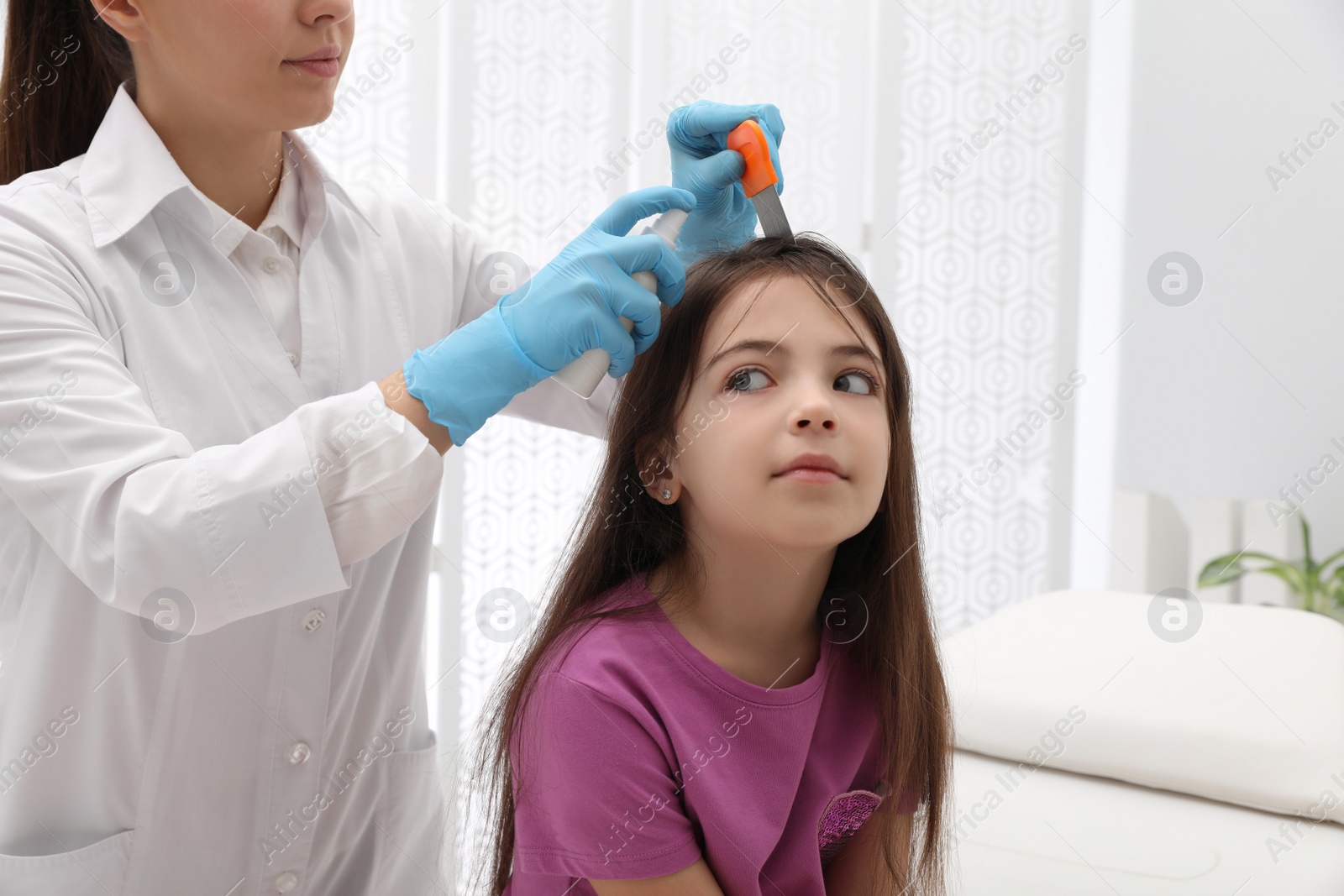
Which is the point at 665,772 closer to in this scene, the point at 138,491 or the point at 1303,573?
the point at 138,491

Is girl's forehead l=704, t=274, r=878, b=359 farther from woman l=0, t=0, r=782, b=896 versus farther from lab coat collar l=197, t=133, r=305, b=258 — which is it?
lab coat collar l=197, t=133, r=305, b=258

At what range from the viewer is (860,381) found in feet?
3.59

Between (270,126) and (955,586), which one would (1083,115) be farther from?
(270,126)

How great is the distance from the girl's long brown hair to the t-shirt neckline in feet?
0.13

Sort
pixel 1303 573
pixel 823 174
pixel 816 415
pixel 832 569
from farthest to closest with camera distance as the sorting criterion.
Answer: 1. pixel 823 174
2. pixel 1303 573
3. pixel 832 569
4. pixel 816 415

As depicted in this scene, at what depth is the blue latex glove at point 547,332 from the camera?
96 cm

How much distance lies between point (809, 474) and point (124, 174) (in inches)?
29.8

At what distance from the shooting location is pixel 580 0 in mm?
2379

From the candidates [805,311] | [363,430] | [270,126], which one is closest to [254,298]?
[270,126]

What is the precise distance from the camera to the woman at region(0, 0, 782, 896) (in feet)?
2.95

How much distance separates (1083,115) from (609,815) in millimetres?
2564

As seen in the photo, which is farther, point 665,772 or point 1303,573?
point 1303,573

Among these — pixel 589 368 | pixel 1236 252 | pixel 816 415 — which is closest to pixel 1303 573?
pixel 1236 252

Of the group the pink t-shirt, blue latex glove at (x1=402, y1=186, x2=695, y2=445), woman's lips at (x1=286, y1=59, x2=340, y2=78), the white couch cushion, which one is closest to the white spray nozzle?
blue latex glove at (x1=402, y1=186, x2=695, y2=445)
